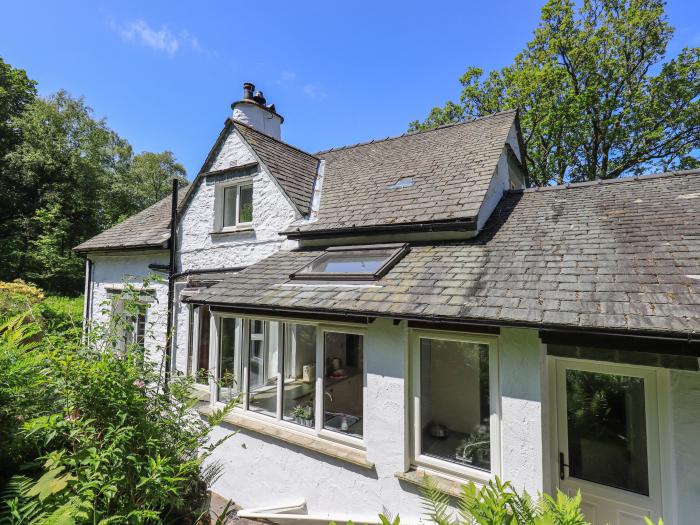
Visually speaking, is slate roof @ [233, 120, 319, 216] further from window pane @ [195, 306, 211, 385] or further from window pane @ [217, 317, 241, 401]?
window pane @ [195, 306, 211, 385]

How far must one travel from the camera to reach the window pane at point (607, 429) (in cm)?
453

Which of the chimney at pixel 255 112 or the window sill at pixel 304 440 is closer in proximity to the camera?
the window sill at pixel 304 440

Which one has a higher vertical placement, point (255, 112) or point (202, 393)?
point (255, 112)

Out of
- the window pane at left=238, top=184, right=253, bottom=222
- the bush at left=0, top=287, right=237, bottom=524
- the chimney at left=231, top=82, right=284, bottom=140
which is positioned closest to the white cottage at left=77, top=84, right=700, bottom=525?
the window pane at left=238, top=184, right=253, bottom=222

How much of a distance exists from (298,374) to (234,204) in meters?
5.92

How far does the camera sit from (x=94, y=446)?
Result: 98.1 inches

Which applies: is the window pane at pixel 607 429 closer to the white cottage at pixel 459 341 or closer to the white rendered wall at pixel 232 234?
the white cottage at pixel 459 341

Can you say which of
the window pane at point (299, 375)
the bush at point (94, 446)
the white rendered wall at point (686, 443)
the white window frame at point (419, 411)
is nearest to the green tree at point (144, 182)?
the window pane at point (299, 375)

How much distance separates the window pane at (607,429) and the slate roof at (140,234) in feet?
36.3

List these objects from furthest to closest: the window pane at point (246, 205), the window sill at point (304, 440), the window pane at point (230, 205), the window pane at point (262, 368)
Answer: the window pane at point (230, 205) < the window pane at point (246, 205) < the window pane at point (262, 368) < the window sill at point (304, 440)

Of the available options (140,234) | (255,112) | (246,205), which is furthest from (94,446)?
(255,112)

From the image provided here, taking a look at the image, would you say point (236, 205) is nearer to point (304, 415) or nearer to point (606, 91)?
point (304, 415)

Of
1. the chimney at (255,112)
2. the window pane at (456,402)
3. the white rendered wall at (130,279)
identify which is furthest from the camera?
the chimney at (255,112)

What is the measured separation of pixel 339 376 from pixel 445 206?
13.9 ft
